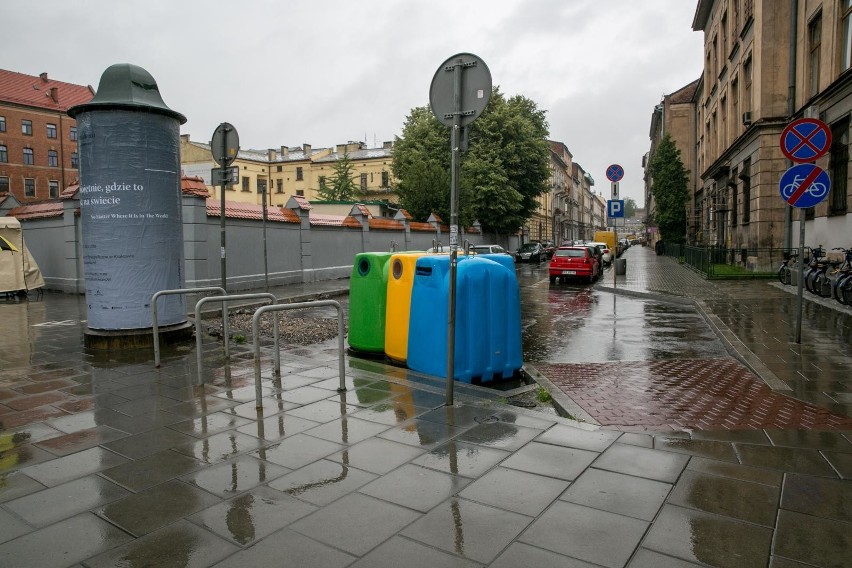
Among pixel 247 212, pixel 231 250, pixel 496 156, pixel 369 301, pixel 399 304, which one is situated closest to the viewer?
pixel 399 304

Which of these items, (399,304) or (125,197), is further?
(125,197)

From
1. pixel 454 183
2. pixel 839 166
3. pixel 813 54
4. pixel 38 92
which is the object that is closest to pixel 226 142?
pixel 454 183

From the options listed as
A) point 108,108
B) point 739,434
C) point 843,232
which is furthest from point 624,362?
point 843,232

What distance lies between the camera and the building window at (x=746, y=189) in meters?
25.0

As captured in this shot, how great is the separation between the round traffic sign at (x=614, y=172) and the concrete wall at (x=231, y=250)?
5733mm

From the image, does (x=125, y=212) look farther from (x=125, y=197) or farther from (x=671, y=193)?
(x=671, y=193)

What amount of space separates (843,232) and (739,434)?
15021 mm

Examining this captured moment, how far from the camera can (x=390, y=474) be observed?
387cm

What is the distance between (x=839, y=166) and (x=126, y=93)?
1844 centimetres

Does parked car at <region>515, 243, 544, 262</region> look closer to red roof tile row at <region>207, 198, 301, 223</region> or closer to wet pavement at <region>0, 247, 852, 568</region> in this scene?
red roof tile row at <region>207, 198, 301, 223</region>

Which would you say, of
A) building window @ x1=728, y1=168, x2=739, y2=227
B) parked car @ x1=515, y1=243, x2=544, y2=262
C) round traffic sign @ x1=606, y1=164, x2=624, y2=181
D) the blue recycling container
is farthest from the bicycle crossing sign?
parked car @ x1=515, y1=243, x2=544, y2=262

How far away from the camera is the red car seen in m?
22.5

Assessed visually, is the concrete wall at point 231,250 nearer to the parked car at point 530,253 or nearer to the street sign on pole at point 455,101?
the street sign on pole at point 455,101

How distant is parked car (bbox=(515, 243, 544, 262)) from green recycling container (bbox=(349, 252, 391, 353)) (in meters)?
34.0
